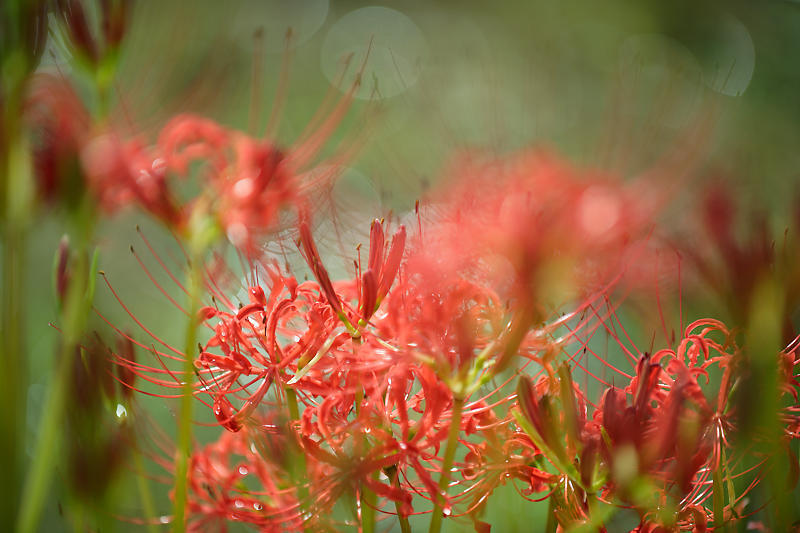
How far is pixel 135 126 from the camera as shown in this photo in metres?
0.43

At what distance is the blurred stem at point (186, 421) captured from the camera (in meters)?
0.34

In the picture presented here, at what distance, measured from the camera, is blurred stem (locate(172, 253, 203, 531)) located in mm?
343

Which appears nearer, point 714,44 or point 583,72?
point 714,44

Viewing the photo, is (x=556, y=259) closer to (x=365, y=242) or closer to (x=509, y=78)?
(x=365, y=242)

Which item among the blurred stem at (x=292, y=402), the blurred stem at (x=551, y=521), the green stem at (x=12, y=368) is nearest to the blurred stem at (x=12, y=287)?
the green stem at (x=12, y=368)

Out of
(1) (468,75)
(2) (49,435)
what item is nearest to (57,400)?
(2) (49,435)

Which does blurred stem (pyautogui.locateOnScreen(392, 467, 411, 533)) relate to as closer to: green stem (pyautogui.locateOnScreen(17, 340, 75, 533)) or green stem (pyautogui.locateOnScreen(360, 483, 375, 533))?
green stem (pyautogui.locateOnScreen(360, 483, 375, 533))

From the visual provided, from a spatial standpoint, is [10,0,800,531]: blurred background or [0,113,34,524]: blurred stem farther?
[10,0,800,531]: blurred background

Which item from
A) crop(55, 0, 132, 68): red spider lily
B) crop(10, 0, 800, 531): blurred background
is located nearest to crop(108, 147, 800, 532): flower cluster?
crop(55, 0, 132, 68): red spider lily

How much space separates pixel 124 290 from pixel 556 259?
1442 mm

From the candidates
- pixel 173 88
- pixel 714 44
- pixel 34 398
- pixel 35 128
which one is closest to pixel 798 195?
pixel 35 128

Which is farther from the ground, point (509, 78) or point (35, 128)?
point (509, 78)

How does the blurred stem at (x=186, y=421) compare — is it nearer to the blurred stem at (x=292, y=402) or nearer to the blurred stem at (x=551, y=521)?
the blurred stem at (x=292, y=402)

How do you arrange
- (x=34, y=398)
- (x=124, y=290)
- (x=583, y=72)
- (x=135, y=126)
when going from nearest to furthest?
(x=135, y=126) → (x=34, y=398) → (x=124, y=290) → (x=583, y=72)
